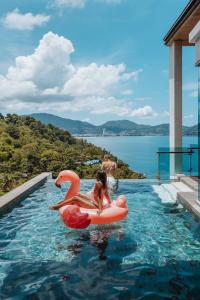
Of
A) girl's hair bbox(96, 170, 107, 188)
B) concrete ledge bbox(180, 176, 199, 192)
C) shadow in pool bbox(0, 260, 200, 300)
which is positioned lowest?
shadow in pool bbox(0, 260, 200, 300)

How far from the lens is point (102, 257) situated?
17.5 ft

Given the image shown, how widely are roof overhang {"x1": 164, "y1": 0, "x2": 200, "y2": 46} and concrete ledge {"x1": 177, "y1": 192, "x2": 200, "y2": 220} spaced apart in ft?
11.3

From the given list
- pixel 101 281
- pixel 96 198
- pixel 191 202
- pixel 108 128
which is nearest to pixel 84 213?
pixel 96 198

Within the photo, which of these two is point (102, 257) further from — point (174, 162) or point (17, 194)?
point (174, 162)

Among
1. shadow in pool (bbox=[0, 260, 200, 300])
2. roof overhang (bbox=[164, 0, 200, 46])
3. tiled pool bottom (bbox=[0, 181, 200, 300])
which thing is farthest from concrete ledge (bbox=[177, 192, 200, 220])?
roof overhang (bbox=[164, 0, 200, 46])

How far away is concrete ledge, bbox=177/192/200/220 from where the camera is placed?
7206 millimetres

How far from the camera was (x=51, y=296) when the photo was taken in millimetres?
4137

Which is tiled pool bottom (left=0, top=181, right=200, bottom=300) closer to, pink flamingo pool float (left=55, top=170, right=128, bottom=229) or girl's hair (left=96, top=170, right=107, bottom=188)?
pink flamingo pool float (left=55, top=170, right=128, bottom=229)

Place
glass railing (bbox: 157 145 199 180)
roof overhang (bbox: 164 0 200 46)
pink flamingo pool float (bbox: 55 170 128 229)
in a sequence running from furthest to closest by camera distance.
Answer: glass railing (bbox: 157 145 199 180)
roof overhang (bbox: 164 0 200 46)
pink flamingo pool float (bbox: 55 170 128 229)

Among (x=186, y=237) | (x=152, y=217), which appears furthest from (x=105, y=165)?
(x=186, y=237)

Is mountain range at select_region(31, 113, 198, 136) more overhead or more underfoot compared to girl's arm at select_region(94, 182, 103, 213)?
more overhead

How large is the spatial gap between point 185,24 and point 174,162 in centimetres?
419

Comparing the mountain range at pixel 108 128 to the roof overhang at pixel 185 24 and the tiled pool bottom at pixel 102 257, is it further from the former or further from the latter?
the tiled pool bottom at pixel 102 257

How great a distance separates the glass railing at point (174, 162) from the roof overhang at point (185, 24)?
3.51 meters
